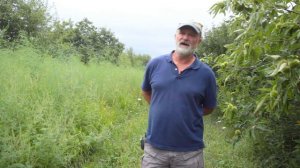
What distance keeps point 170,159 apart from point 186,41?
3.03 feet

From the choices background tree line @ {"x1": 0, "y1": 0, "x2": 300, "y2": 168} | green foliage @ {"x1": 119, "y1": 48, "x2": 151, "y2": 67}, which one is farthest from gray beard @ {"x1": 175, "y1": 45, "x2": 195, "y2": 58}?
green foliage @ {"x1": 119, "y1": 48, "x2": 151, "y2": 67}

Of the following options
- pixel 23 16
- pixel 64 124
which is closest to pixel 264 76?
pixel 64 124

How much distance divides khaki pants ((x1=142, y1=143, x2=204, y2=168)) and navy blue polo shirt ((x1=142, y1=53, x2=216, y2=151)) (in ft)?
0.15

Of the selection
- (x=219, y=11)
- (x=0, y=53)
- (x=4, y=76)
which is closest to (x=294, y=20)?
(x=219, y=11)

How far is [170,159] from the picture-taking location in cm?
291

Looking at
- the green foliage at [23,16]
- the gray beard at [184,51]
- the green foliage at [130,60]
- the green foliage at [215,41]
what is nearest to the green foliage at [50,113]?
the gray beard at [184,51]

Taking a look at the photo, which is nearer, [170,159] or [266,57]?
[266,57]

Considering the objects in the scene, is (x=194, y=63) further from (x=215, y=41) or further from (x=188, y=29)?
(x=215, y=41)

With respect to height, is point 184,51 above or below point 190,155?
above

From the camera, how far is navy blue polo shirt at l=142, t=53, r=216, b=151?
9.34 feet

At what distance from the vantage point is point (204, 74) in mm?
2936

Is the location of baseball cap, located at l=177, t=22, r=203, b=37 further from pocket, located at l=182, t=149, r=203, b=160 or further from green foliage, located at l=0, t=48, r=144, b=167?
green foliage, located at l=0, t=48, r=144, b=167

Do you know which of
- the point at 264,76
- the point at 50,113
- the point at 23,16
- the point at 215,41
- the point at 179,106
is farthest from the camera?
the point at 23,16

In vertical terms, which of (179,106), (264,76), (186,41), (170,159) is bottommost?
(170,159)
